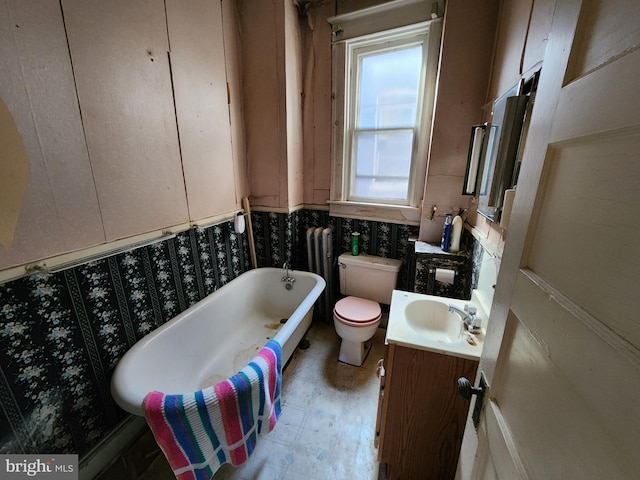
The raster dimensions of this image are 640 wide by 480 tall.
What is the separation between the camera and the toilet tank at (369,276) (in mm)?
2125

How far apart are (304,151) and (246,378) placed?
193cm

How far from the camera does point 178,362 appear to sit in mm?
1562

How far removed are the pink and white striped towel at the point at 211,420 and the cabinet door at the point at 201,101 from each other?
43.4 inches

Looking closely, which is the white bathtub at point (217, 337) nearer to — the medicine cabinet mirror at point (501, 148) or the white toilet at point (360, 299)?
the white toilet at point (360, 299)

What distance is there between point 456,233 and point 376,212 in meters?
0.70

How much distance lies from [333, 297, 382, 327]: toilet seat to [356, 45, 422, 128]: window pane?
149 centimetres

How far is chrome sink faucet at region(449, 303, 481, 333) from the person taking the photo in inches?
45.9

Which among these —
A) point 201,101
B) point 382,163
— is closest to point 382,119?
point 382,163

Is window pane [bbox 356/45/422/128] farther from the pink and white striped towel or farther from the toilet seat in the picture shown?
the pink and white striped towel

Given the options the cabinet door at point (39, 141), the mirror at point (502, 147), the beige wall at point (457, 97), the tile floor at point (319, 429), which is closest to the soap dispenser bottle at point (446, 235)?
the beige wall at point (457, 97)

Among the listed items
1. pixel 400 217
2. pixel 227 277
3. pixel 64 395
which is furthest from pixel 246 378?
pixel 400 217

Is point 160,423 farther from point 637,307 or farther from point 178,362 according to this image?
point 637,307

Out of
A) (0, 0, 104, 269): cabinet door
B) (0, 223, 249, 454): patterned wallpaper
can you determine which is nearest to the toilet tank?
(0, 223, 249, 454): patterned wallpaper

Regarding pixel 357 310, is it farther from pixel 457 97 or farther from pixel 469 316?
pixel 457 97
